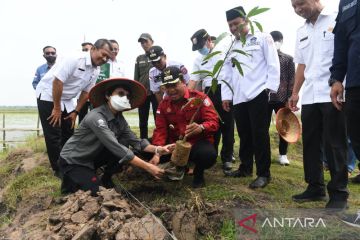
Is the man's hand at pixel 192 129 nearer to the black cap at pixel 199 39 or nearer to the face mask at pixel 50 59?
the black cap at pixel 199 39

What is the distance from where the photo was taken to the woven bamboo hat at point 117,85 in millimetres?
3676

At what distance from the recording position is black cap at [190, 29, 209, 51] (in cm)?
494

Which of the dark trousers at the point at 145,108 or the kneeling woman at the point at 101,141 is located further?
the dark trousers at the point at 145,108

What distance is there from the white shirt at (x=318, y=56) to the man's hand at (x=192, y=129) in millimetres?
965

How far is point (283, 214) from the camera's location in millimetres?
2807

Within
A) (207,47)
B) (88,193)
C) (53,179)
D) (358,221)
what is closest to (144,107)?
(207,47)

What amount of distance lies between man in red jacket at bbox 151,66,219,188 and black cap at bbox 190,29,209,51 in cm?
141

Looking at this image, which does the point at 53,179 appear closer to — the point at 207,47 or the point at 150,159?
the point at 150,159

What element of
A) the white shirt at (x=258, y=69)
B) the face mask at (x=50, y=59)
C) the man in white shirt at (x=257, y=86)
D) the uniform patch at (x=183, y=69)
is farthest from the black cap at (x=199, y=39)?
the face mask at (x=50, y=59)

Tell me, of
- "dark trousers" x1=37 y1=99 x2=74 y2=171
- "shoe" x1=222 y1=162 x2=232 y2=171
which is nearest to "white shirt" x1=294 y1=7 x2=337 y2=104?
"shoe" x1=222 y1=162 x2=232 y2=171

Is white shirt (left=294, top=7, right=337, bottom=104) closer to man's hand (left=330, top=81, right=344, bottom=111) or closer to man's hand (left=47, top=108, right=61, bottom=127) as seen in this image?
man's hand (left=330, top=81, right=344, bottom=111)

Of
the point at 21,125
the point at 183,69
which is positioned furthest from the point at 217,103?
the point at 21,125

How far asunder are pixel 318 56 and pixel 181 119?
56.5 inches

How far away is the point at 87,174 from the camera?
354cm
